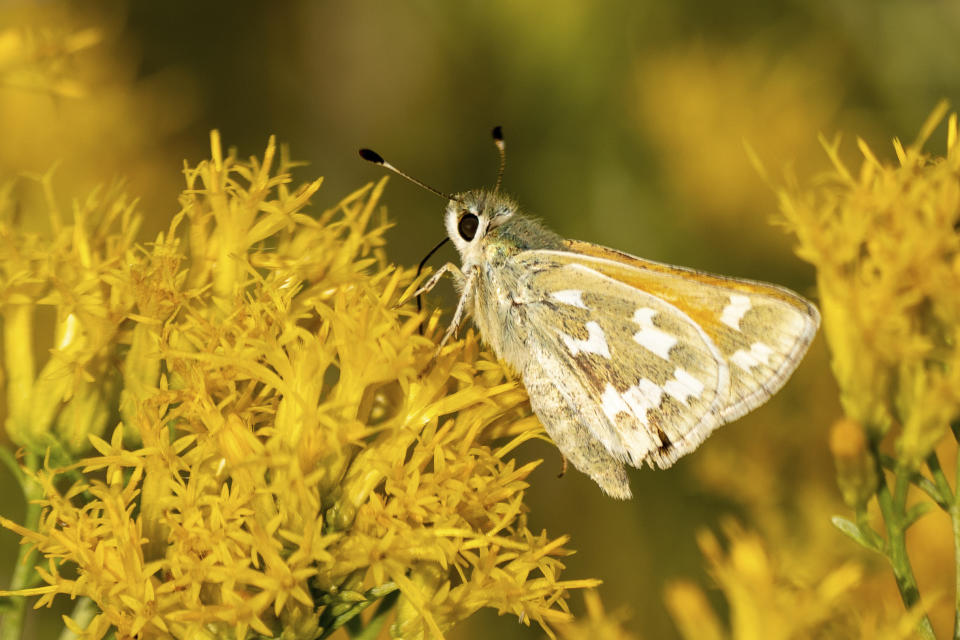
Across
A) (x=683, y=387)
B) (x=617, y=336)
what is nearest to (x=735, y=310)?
(x=683, y=387)

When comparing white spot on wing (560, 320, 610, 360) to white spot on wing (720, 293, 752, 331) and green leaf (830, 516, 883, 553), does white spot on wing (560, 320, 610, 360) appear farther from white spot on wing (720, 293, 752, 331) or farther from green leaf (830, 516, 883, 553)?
green leaf (830, 516, 883, 553)

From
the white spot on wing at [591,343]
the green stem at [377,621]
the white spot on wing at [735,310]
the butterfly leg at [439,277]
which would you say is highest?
the butterfly leg at [439,277]

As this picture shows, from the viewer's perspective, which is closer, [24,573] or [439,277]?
[24,573]

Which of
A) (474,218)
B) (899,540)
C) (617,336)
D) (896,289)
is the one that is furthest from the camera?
(474,218)

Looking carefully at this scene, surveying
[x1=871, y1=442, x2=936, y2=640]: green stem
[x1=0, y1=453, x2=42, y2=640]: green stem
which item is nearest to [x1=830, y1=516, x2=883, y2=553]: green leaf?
[x1=871, y1=442, x2=936, y2=640]: green stem

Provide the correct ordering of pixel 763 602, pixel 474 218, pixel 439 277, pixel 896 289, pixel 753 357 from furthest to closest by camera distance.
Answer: pixel 474 218, pixel 439 277, pixel 753 357, pixel 896 289, pixel 763 602

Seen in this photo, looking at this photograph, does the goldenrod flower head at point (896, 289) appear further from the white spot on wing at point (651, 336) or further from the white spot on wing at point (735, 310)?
the white spot on wing at point (651, 336)

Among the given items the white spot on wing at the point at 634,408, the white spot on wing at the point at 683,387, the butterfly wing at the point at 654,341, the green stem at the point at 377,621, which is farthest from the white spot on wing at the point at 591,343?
the green stem at the point at 377,621

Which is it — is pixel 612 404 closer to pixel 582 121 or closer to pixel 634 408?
pixel 634 408

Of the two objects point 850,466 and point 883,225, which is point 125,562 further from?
point 883,225
